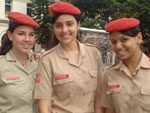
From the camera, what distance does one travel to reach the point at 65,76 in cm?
198

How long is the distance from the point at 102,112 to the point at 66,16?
1.01 m

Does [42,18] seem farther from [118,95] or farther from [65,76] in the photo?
[118,95]

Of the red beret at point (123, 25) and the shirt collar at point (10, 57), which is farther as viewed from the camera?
the shirt collar at point (10, 57)

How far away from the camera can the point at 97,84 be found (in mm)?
2215

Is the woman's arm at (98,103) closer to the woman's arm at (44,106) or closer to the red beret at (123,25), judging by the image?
the woman's arm at (44,106)

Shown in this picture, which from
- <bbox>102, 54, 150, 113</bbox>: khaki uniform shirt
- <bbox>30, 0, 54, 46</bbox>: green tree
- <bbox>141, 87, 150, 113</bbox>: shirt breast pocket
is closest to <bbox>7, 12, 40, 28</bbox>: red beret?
<bbox>102, 54, 150, 113</bbox>: khaki uniform shirt

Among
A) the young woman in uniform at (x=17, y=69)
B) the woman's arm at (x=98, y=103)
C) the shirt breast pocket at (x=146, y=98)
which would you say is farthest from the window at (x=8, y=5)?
the shirt breast pocket at (x=146, y=98)

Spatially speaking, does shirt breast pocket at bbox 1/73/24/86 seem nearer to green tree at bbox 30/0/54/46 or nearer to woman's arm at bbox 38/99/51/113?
woman's arm at bbox 38/99/51/113

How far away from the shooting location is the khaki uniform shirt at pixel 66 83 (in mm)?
1978

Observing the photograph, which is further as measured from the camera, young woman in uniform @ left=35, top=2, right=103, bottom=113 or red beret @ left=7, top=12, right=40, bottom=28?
red beret @ left=7, top=12, right=40, bottom=28

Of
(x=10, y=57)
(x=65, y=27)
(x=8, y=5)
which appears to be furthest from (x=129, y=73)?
(x=8, y=5)

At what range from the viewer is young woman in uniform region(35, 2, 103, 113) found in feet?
6.49

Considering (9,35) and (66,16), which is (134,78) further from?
(9,35)

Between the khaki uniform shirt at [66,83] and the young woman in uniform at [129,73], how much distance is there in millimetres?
214
